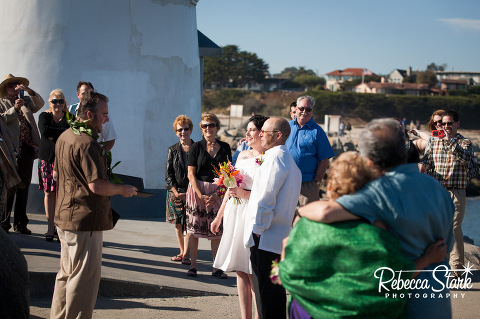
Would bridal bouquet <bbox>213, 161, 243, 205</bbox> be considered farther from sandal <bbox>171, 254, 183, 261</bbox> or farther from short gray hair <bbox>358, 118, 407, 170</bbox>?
sandal <bbox>171, 254, 183, 261</bbox>

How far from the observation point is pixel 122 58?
1052 centimetres

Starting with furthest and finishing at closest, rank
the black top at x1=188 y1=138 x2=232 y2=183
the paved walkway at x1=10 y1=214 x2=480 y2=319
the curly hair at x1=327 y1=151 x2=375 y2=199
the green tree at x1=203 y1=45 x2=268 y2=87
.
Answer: the green tree at x1=203 y1=45 x2=268 y2=87 < the black top at x1=188 y1=138 x2=232 y2=183 < the paved walkway at x1=10 y1=214 x2=480 y2=319 < the curly hair at x1=327 y1=151 x2=375 y2=199

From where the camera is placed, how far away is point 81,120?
4633mm

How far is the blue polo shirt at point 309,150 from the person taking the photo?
24.6 feet

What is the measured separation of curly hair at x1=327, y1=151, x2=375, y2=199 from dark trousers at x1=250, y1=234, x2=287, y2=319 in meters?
1.56

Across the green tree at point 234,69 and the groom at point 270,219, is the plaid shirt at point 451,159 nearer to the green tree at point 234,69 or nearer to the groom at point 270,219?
the groom at point 270,219

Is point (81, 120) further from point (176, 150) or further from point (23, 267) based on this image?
point (176, 150)

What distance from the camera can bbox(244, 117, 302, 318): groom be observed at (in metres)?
4.59

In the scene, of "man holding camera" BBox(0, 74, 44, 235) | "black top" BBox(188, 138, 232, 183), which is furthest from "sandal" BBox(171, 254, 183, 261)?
"man holding camera" BBox(0, 74, 44, 235)

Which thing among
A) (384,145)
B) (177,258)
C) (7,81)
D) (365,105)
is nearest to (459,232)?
(177,258)

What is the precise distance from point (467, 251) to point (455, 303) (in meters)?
2.27

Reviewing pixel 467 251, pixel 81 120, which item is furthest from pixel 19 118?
pixel 467 251

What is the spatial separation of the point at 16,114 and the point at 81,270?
136 inches

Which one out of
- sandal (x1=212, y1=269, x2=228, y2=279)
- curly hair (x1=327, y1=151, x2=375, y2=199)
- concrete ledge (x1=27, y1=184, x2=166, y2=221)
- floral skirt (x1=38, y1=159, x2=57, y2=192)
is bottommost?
sandal (x1=212, y1=269, x2=228, y2=279)
